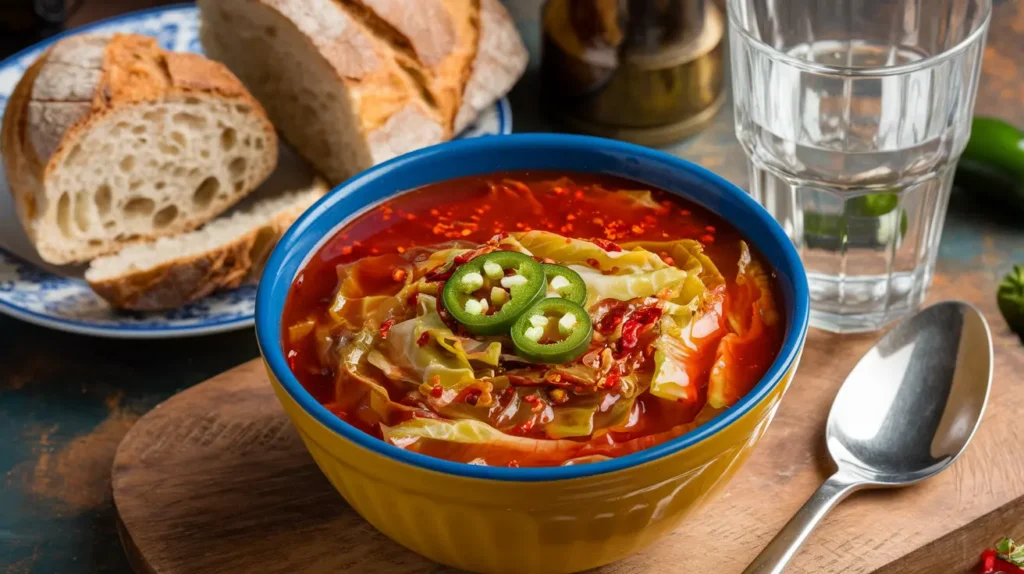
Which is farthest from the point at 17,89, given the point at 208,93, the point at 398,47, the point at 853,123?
the point at 853,123

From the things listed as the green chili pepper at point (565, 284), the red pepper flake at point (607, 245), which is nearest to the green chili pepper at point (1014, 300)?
the red pepper flake at point (607, 245)

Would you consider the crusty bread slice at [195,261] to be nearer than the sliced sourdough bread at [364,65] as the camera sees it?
Yes

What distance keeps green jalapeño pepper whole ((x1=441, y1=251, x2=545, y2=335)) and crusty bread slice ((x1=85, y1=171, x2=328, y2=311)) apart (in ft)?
3.78

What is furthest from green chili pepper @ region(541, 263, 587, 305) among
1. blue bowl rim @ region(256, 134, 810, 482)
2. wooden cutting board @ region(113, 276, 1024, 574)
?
wooden cutting board @ region(113, 276, 1024, 574)

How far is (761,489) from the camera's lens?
2.14 m

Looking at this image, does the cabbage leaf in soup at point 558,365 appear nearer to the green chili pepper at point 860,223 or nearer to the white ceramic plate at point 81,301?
the green chili pepper at point 860,223

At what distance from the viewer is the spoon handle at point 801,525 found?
6.27 feet

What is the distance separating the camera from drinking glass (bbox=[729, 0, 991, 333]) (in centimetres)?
252

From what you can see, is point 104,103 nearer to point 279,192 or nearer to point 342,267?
point 279,192

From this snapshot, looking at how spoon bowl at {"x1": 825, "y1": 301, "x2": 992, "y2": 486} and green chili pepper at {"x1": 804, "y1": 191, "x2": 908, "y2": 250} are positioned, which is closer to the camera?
spoon bowl at {"x1": 825, "y1": 301, "x2": 992, "y2": 486}

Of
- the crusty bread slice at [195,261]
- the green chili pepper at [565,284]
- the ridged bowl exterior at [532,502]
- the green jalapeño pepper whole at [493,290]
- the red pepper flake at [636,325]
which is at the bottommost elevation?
the crusty bread slice at [195,261]

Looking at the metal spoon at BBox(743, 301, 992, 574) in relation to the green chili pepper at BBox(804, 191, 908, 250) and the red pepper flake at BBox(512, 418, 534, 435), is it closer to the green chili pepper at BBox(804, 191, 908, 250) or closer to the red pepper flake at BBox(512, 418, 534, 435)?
the green chili pepper at BBox(804, 191, 908, 250)

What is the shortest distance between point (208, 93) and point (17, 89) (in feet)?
1.65

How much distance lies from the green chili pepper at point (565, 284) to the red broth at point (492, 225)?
0.23m
